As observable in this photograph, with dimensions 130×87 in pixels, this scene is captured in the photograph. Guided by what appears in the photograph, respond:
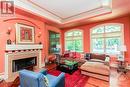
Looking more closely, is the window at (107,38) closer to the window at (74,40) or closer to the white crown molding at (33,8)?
the window at (74,40)

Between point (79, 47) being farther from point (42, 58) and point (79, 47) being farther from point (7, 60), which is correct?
point (7, 60)

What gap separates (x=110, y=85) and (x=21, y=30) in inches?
171

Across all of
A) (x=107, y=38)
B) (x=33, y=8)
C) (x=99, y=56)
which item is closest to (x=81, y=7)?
(x=33, y=8)

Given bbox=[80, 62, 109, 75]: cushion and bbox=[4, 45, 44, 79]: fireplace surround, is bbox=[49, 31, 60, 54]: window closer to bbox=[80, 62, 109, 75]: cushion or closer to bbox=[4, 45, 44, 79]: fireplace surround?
bbox=[4, 45, 44, 79]: fireplace surround

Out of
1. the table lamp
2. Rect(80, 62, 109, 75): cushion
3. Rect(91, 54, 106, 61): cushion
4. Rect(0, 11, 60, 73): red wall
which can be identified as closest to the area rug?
Rect(80, 62, 109, 75): cushion

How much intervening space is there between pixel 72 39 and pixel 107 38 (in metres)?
2.72

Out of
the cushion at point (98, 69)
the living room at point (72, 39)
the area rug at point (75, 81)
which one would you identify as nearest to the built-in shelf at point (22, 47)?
the living room at point (72, 39)

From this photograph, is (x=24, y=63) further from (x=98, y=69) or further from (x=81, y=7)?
(x=81, y=7)

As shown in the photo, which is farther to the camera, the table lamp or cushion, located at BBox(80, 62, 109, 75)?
the table lamp

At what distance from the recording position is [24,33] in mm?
4547

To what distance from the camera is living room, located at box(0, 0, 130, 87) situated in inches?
137

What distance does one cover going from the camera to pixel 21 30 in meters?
4.39

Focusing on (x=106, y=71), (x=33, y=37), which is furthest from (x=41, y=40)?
(x=106, y=71)

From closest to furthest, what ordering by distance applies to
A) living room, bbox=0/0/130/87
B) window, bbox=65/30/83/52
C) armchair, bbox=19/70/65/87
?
armchair, bbox=19/70/65/87, living room, bbox=0/0/130/87, window, bbox=65/30/83/52
